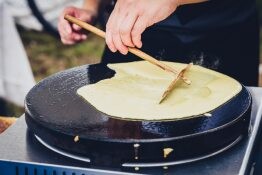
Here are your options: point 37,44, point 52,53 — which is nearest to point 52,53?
point 52,53

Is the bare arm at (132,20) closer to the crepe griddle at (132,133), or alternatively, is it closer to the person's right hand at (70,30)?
the crepe griddle at (132,133)

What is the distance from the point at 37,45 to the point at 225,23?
2979mm

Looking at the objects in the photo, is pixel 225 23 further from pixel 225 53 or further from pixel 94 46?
pixel 94 46

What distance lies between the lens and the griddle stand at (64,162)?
112 cm

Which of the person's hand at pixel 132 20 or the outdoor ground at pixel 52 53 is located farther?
the outdoor ground at pixel 52 53

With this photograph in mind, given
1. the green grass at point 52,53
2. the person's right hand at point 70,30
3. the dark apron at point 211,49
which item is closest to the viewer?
the person's right hand at point 70,30

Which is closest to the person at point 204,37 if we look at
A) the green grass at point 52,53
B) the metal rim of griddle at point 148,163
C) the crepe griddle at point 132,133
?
the crepe griddle at point 132,133

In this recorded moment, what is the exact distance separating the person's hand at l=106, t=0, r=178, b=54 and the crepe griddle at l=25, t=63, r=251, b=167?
8.8 inches

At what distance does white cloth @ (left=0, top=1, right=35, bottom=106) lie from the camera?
3.95 m

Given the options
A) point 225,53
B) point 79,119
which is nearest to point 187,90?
point 79,119

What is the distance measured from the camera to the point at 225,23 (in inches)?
77.2

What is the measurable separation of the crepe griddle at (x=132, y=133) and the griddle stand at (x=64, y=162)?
0.07 ft

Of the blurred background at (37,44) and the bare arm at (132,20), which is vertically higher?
the bare arm at (132,20)

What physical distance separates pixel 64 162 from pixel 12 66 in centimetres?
297
